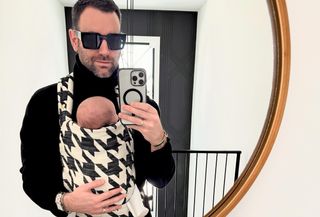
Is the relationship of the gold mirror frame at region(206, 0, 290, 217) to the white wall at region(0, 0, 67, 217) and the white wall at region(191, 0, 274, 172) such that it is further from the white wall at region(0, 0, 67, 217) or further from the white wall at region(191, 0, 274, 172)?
the white wall at region(0, 0, 67, 217)

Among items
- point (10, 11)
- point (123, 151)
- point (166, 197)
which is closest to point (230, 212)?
point (166, 197)

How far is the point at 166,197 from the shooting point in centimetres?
57

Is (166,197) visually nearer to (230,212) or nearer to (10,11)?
(230,212)

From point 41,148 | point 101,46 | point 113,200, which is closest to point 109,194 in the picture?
point 113,200

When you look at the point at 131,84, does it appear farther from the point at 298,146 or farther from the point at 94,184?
the point at 298,146

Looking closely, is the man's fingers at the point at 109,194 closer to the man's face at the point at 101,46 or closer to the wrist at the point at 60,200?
the wrist at the point at 60,200

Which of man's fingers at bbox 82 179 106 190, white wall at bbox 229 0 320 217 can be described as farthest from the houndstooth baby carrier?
white wall at bbox 229 0 320 217

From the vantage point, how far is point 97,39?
1.49 feet

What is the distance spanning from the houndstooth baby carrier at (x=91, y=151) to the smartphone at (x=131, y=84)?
0.05m

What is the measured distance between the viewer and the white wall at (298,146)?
58 cm

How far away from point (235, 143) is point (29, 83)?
1.42 feet

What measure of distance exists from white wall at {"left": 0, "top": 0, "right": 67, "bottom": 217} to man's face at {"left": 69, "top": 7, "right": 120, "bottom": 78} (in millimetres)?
32

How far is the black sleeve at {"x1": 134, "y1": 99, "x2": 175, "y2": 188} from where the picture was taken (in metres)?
0.52

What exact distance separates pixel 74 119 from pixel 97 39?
0.48 ft
